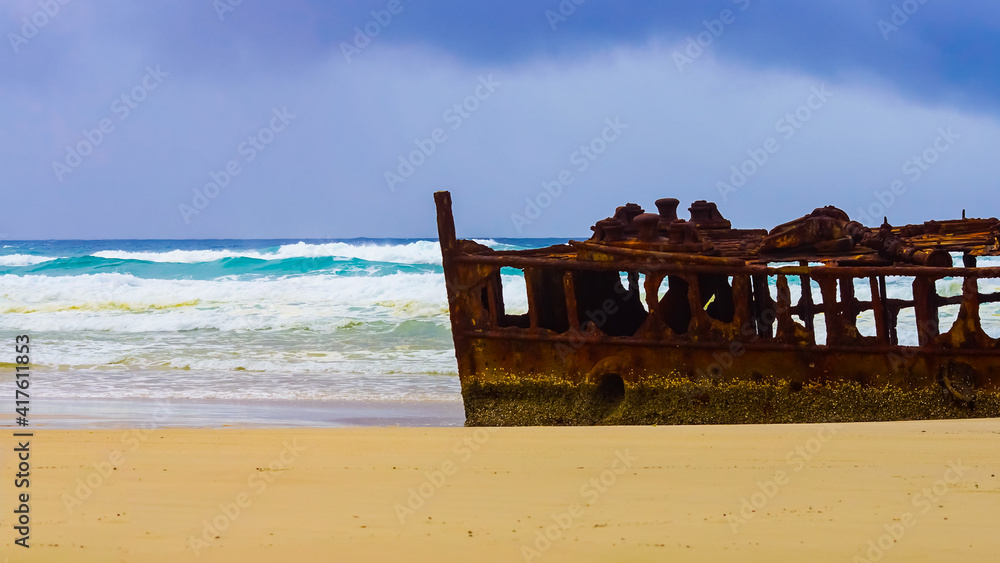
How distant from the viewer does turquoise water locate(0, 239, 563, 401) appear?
34.9 ft

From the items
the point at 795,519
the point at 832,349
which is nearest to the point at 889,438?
the point at 832,349

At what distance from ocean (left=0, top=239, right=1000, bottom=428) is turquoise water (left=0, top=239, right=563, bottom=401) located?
0.03 metres

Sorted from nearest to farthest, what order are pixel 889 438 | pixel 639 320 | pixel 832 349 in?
pixel 889 438
pixel 832 349
pixel 639 320

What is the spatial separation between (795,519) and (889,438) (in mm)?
1976

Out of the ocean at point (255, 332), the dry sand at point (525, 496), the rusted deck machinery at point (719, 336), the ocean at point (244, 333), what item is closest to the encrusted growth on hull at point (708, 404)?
the rusted deck machinery at point (719, 336)

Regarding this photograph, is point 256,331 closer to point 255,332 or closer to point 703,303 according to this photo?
point 255,332

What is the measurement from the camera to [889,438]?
543cm

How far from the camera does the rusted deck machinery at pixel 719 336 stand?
20.4 ft

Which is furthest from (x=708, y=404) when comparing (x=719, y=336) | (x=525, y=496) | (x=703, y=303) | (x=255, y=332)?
(x=255, y=332)

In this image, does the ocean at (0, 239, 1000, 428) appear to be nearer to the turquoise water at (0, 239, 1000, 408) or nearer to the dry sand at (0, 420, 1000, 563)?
the turquoise water at (0, 239, 1000, 408)

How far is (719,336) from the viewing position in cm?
641

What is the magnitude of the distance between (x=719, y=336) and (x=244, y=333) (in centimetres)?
1203

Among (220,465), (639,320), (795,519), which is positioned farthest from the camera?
(639,320)

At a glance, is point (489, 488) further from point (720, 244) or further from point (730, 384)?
point (720, 244)
